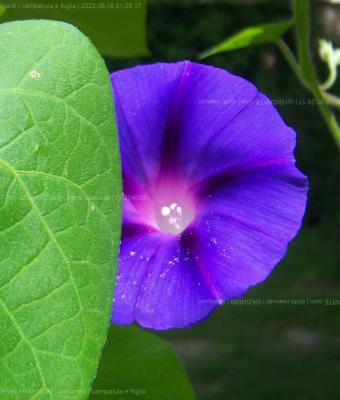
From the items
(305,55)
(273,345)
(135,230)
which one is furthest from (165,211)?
(273,345)

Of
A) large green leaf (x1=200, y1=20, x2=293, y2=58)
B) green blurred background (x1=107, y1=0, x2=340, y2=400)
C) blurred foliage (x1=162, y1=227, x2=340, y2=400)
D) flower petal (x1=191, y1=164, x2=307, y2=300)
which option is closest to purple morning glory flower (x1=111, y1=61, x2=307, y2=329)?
flower petal (x1=191, y1=164, x2=307, y2=300)

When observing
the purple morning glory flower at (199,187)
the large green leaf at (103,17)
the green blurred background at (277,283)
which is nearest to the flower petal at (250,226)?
the purple morning glory flower at (199,187)

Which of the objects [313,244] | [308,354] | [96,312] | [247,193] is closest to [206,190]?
[247,193]

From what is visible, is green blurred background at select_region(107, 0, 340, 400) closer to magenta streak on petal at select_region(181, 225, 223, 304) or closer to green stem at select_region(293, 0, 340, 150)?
green stem at select_region(293, 0, 340, 150)

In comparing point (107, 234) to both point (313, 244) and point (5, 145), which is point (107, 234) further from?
point (313, 244)

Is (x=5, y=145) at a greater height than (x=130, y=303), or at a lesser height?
greater

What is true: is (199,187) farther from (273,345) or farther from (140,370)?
(273,345)
